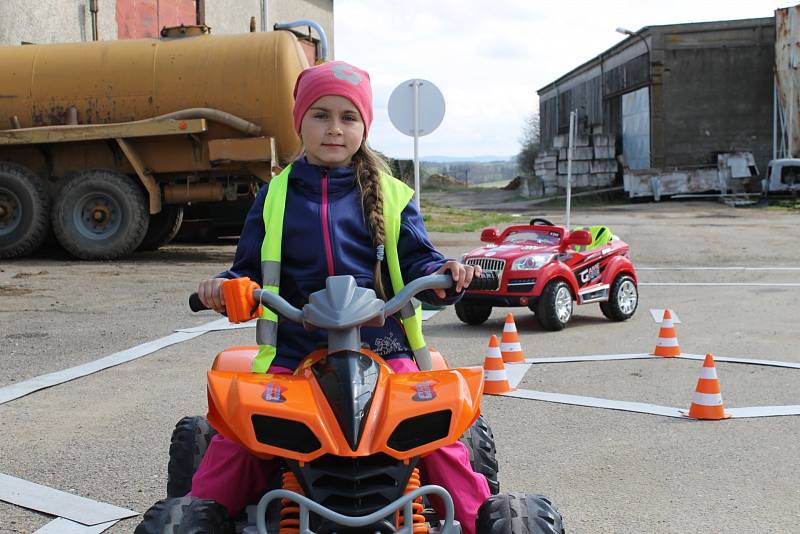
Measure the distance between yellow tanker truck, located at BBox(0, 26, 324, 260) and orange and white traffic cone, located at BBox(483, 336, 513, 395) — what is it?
30.4 ft

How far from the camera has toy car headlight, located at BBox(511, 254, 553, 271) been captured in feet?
32.9

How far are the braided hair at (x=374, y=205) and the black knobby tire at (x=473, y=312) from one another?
694cm

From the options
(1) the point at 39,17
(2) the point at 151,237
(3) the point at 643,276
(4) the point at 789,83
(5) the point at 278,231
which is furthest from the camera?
(4) the point at 789,83

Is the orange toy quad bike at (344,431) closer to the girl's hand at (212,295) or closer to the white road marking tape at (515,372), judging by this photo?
the girl's hand at (212,295)

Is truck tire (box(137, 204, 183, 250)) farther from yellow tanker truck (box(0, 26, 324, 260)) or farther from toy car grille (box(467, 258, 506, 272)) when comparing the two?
toy car grille (box(467, 258, 506, 272))

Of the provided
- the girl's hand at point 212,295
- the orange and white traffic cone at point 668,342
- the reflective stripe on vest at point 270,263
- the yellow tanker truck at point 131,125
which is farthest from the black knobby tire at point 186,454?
the yellow tanker truck at point 131,125

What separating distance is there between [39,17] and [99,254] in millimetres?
7038

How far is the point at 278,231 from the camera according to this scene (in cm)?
334

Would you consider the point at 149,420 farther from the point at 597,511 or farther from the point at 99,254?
the point at 99,254

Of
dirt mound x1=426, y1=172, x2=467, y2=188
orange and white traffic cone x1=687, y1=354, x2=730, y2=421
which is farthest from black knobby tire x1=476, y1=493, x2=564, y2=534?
dirt mound x1=426, y1=172, x2=467, y2=188

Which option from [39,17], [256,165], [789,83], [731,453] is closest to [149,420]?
[731,453]

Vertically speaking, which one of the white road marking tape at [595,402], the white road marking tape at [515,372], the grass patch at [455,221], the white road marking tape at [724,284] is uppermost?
the grass patch at [455,221]

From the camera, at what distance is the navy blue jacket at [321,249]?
10.8ft

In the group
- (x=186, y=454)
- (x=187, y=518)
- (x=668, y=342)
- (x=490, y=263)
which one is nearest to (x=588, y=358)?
(x=668, y=342)
